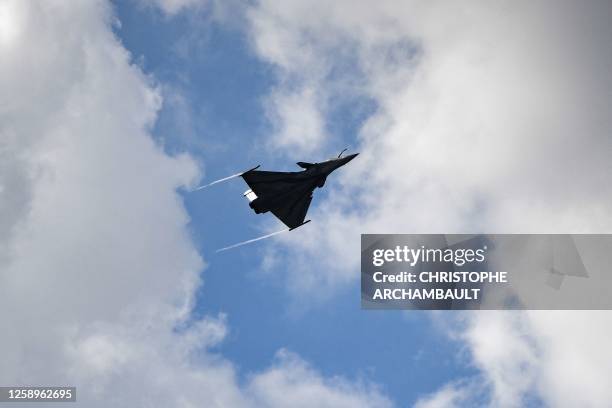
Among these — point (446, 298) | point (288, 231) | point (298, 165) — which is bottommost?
point (446, 298)

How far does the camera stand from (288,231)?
123m

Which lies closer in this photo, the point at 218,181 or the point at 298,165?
the point at 218,181

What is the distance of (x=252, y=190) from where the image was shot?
121938 mm

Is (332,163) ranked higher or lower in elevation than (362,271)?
higher

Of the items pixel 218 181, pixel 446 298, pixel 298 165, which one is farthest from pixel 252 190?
pixel 446 298

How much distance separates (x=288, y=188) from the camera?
125 m

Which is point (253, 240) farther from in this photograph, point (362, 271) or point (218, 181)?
point (362, 271)

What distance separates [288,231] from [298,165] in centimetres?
1201

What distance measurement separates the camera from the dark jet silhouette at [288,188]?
400 feet

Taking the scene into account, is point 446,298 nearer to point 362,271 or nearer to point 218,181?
point 362,271

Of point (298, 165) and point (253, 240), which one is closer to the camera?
point (253, 240)

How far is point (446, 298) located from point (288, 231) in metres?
31.0

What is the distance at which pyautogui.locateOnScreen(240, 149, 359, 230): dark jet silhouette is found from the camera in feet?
400

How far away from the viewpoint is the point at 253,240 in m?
108
